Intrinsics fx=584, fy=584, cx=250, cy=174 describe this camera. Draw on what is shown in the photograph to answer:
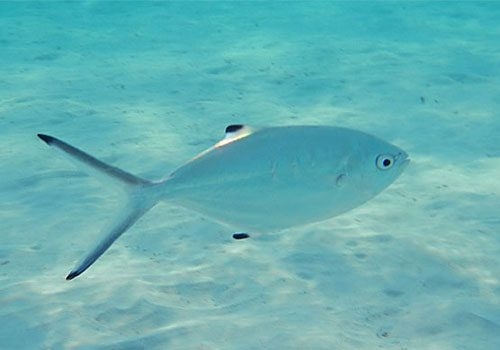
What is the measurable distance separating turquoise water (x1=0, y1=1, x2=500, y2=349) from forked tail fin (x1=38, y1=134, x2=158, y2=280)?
109 centimetres

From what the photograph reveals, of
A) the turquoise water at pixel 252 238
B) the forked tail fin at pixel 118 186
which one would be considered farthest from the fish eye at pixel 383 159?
the turquoise water at pixel 252 238

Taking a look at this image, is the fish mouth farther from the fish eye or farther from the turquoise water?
the turquoise water

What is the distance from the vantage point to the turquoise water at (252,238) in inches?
144

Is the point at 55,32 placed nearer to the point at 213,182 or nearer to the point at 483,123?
the point at 483,123

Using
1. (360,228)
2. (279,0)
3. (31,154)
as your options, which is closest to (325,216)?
(360,228)

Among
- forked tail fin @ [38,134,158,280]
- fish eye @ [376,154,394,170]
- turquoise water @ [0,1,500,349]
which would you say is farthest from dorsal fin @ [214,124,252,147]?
turquoise water @ [0,1,500,349]

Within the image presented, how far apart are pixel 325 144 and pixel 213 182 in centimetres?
56

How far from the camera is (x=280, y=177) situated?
2.74 metres

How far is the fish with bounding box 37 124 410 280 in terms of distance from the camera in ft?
8.96

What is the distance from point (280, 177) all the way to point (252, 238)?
208 cm

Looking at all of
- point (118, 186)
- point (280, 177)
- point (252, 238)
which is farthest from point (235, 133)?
point (252, 238)

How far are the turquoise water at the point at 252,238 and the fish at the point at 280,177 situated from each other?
3.53 feet

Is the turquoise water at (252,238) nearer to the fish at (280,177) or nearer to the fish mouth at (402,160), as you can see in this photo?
the fish at (280,177)

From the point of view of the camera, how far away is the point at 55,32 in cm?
1464
